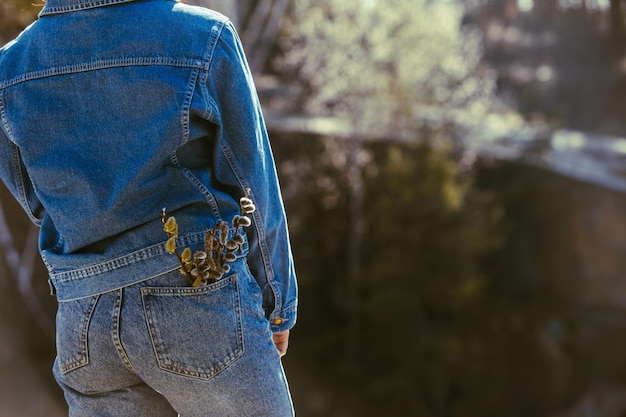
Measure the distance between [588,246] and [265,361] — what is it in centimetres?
1055

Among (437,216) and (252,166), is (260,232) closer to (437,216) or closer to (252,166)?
(252,166)

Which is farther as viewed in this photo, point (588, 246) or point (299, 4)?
point (588, 246)

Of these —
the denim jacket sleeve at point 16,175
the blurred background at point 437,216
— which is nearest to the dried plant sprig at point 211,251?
the denim jacket sleeve at point 16,175

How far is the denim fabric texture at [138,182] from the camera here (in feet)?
2.89

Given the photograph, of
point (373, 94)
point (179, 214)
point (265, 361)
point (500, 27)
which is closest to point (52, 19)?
point (179, 214)

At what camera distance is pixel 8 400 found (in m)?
5.78

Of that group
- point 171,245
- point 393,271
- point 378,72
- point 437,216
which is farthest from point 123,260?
point 437,216

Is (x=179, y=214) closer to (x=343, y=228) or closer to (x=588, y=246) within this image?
(x=343, y=228)

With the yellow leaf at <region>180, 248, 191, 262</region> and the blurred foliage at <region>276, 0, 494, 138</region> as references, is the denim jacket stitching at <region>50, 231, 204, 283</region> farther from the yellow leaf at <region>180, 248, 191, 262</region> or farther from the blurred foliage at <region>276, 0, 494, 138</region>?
the blurred foliage at <region>276, 0, 494, 138</region>

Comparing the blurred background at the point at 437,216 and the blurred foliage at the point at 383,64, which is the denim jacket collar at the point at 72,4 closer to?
the blurred background at the point at 437,216

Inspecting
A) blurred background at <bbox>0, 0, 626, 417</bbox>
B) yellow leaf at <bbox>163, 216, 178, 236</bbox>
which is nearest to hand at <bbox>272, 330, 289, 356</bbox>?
yellow leaf at <bbox>163, 216, 178, 236</bbox>

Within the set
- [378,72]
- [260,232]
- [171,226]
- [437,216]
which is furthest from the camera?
[437,216]

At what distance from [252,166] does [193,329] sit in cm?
21

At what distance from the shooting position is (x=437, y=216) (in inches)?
391
